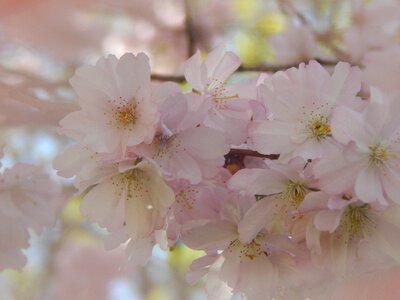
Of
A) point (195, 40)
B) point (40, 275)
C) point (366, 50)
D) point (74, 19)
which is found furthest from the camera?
point (74, 19)

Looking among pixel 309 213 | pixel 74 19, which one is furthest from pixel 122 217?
pixel 74 19

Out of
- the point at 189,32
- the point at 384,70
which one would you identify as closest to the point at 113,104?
the point at 384,70

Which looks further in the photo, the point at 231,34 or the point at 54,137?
the point at 231,34

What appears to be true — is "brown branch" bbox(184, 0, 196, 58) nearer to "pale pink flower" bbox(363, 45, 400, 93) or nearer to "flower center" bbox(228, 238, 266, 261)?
"pale pink flower" bbox(363, 45, 400, 93)

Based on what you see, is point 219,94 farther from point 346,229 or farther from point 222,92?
point 346,229

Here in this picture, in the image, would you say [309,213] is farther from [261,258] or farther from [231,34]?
[231,34]

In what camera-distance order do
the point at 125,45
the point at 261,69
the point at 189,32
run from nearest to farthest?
the point at 261,69 → the point at 189,32 → the point at 125,45
